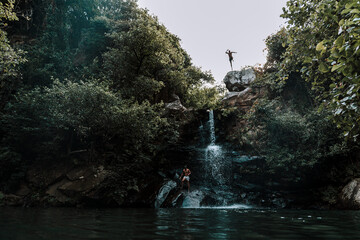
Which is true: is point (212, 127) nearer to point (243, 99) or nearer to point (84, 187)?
point (243, 99)

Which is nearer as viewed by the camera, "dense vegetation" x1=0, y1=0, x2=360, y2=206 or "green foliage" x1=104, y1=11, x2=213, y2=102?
"dense vegetation" x1=0, y1=0, x2=360, y2=206

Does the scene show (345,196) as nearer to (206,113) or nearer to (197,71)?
(206,113)

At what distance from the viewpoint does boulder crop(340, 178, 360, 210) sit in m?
10.3

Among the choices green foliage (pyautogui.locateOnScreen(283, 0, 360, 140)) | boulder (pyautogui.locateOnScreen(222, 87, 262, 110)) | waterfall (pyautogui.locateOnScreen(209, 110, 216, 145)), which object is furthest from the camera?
boulder (pyautogui.locateOnScreen(222, 87, 262, 110))

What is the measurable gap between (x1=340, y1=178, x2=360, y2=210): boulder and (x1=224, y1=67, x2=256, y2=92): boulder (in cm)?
1295

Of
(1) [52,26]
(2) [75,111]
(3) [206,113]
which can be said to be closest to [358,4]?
(2) [75,111]

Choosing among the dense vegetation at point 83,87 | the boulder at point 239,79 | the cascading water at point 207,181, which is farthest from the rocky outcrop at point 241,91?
the cascading water at point 207,181

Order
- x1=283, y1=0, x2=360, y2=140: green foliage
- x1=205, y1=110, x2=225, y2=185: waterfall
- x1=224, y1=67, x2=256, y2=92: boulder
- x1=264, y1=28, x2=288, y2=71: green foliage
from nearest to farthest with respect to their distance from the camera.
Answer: x1=283, y1=0, x2=360, y2=140: green foliage, x1=205, y1=110, x2=225, y2=185: waterfall, x1=264, y1=28, x2=288, y2=71: green foliage, x1=224, y1=67, x2=256, y2=92: boulder

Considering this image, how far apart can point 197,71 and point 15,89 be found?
18.2 metres

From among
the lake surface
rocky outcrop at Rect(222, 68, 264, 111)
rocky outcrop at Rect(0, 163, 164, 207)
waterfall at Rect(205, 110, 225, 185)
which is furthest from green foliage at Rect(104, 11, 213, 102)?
the lake surface

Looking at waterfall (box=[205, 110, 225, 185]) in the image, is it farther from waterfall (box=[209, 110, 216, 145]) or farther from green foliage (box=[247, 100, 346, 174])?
green foliage (box=[247, 100, 346, 174])

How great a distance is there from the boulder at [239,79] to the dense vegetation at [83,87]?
12.2ft

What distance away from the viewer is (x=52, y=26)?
21.3 meters

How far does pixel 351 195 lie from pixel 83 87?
54.0 feet
